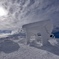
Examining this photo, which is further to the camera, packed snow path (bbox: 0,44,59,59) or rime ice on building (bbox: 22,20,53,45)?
rime ice on building (bbox: 22,20,53,45)

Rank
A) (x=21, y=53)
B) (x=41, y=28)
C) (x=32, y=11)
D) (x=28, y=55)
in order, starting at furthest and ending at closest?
(x=32, y=11), (x=41, y=28), (x=21, y=53), (x=28, y=55)

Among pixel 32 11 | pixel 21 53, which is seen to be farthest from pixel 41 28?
pixel 32 11

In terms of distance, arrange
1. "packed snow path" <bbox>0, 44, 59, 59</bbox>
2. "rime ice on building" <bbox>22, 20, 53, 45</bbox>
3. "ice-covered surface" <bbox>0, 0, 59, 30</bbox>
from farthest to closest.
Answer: "ice-covered surface" <bbox>0, 0, 59, 30</bbox>
"rime ice on building" <bbox>22, 20, 53, 45</bbox>
"packed snow path" <bbox>0, 44, 59, 59</bbox>

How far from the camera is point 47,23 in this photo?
5.78 meters

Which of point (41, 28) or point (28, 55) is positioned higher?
point (41, 28)

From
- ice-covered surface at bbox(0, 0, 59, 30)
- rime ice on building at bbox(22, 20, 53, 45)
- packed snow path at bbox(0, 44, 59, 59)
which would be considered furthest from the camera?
ice-covered surface at bbox(0, 0, 59, 30)

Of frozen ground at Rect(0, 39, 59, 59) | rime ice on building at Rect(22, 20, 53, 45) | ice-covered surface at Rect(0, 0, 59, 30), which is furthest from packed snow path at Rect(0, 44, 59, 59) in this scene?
ice-covered surface at Rect(0, 0, 59, 30)

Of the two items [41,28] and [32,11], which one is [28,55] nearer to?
[41,28]

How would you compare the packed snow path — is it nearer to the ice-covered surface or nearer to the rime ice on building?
the rime ice on building

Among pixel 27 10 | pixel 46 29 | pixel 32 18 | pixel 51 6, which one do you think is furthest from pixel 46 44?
pixel 27 10

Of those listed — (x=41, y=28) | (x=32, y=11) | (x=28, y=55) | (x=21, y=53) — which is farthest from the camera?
(x=32, y=11)

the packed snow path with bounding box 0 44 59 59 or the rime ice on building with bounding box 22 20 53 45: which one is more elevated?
the rime ice on building with bounding box 22 20 53 45

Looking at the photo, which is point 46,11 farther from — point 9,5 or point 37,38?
point 37,38

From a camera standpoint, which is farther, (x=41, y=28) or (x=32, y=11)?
(x=32, y=11)
